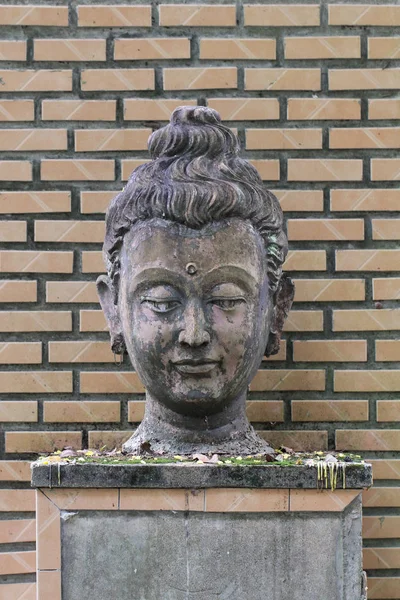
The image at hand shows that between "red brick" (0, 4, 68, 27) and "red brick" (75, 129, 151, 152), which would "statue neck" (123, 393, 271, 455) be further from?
"red brick" (0, 4, 68, 27)

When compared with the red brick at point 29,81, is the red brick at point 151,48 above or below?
above

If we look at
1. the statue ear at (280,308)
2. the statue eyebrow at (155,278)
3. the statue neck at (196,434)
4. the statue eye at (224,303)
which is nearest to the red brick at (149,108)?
the statue ear at (280,308)

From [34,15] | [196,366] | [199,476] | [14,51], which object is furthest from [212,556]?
[34,15]

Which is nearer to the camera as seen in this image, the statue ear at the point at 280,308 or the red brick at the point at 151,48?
the statue ear at the point at 280,308

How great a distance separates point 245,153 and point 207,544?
1.95m

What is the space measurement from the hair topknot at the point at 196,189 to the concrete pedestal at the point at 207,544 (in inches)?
33.8

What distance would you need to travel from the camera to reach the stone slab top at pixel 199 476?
288cm

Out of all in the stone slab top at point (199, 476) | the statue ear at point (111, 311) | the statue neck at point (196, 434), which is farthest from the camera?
the statue ear at point (111, 311)

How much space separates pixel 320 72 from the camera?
163 inches

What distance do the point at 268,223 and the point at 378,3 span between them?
1.55 meters

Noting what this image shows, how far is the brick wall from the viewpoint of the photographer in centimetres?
412

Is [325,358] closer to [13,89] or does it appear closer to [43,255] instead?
[43,255]

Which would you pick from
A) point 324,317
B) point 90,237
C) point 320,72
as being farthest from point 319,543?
point 320,72

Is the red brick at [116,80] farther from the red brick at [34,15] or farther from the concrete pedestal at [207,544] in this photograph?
the concrete pedestal at [207,544]
